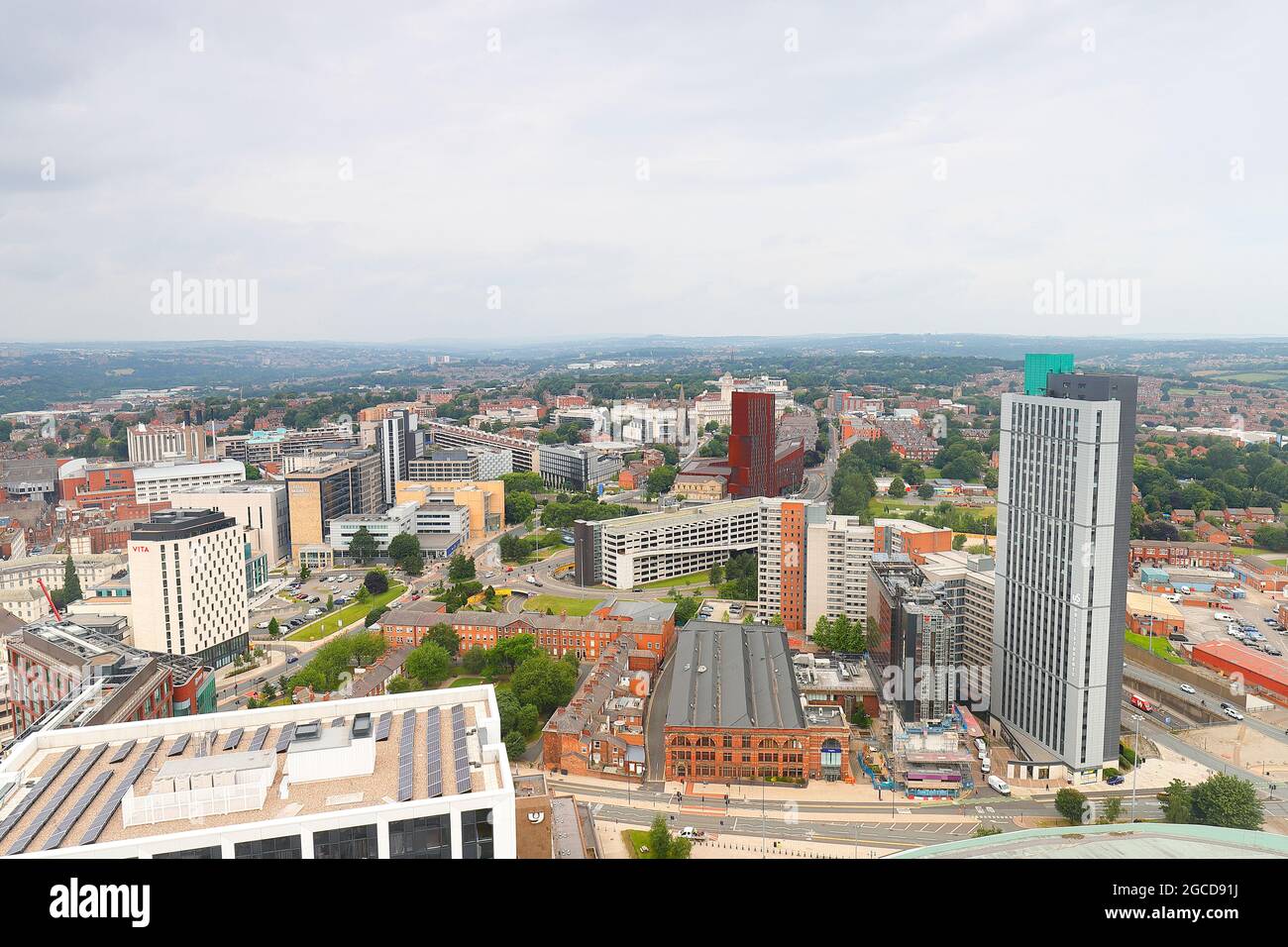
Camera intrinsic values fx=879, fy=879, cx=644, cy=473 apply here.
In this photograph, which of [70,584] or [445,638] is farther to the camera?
[70,584]

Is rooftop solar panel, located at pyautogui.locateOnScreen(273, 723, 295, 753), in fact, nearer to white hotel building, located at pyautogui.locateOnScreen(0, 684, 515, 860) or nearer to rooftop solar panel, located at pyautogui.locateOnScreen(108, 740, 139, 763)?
white hotel building, located at pyautogui.locateOnScreen(0, 684, 515, 860)

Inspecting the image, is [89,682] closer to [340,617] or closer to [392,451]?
[340,617]

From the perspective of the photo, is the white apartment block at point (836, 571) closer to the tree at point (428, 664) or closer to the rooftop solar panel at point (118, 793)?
the tree at point (428, 664)

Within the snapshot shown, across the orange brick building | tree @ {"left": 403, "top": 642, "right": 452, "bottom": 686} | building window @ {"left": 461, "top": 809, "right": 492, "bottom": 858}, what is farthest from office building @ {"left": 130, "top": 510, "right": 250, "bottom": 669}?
building window @ {"left": 461, "top": 809, "right": 492, "bottom": 858}

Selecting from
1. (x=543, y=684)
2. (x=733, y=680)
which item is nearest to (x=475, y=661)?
(x=543, y=684)

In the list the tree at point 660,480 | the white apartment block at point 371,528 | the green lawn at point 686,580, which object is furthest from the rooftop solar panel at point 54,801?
the tree at point 660,480
